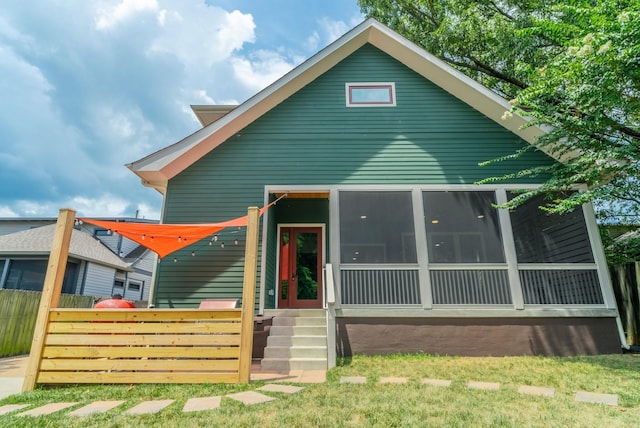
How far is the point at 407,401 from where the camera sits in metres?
2.99

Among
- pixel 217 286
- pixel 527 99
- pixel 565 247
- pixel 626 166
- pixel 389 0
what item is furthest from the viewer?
pixel 389 0

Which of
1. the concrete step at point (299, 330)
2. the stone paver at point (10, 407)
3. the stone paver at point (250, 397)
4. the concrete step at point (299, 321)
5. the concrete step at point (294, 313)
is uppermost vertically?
the concrete step at point (294, 313)

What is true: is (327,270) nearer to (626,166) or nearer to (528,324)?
(528,324)

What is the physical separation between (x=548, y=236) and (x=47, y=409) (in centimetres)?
863

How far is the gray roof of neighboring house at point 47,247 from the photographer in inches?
471

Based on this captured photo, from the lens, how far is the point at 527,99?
532 cm

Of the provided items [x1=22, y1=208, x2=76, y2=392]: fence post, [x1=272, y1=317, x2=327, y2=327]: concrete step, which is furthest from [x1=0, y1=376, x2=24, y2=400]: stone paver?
[x1=272, y1=317, x2=327, y2=327]: concrete step

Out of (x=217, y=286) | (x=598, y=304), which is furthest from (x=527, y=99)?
(x=217, y=286)

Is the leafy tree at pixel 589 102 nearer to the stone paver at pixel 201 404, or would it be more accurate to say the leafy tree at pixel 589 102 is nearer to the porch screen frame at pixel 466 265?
the porch screen frame at pixel 466 265

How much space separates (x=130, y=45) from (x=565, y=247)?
25362mm

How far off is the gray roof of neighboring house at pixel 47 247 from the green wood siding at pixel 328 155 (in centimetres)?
881

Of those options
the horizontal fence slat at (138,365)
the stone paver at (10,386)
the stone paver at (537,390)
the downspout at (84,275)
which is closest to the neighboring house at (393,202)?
the stone paver at (537,390)

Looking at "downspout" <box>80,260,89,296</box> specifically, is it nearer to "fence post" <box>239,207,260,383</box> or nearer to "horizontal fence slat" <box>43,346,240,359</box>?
"horizontal fence slat" <box>43,346,240,359</box>

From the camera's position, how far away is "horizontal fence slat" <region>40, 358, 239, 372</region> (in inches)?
145
